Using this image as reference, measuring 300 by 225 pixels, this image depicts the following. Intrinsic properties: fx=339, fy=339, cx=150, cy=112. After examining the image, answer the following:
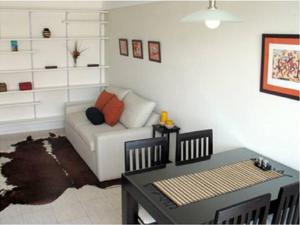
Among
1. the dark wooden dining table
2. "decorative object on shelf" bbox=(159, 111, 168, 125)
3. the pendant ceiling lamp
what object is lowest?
the dark wooden dining table

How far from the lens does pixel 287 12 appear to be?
2.48m

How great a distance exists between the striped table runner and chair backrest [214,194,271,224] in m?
0.38

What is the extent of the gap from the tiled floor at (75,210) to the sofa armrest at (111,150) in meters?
0.22

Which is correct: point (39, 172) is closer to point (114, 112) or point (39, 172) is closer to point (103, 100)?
point (114, 112)

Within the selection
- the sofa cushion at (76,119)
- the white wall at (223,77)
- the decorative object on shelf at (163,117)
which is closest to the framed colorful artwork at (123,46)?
the white wall at (223,77)

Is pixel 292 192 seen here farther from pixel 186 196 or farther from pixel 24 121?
pixel 24 121

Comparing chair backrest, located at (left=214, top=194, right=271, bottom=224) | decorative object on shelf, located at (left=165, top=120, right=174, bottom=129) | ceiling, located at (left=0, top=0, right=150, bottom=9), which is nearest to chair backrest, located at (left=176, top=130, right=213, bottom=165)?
decorative object on shelf, located at (left=165, top=120, right=174, bottom=129)

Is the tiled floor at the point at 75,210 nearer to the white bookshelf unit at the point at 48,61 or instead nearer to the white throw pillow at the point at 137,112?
the white throw pillow at the point at 137,112

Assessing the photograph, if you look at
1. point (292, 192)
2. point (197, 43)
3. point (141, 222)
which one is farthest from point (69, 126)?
point (292, 192)

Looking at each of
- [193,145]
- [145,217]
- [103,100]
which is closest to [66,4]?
[103,100]

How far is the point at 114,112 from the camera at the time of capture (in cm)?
454

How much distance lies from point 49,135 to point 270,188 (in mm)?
4042

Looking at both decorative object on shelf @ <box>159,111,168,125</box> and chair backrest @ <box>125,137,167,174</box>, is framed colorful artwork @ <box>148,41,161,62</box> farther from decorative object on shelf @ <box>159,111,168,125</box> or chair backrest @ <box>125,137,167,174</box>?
chair backrest @ <box>125,137,167,174</box>

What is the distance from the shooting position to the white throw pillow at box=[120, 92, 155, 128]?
4.21 meters
